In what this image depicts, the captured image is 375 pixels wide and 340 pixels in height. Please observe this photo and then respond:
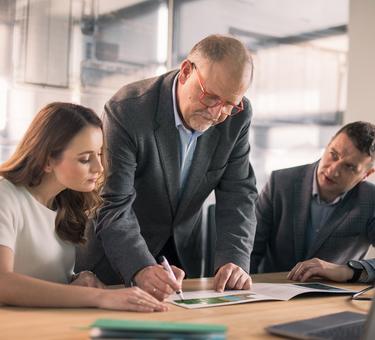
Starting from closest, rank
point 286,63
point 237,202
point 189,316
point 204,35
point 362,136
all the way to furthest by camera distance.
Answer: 1. point 189,316
2. point 237,202
3. point 362,136
4. point 204,35
5. point 286,63

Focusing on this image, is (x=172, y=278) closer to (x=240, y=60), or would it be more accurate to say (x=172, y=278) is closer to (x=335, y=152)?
(x=240, y=60)

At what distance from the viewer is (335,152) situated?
8.37ft

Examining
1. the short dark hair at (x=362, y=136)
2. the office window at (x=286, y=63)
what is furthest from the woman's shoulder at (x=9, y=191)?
the office window at (x=286, y=63)

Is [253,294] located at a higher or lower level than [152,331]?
lower

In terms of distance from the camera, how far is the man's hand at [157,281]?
165 cm

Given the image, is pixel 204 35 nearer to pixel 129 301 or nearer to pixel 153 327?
pixel 129 301

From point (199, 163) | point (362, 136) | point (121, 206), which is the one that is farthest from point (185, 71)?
point (362, 136)

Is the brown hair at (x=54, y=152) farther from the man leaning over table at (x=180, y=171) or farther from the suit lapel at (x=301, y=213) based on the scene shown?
the suit lapel at (x=301, y=213)

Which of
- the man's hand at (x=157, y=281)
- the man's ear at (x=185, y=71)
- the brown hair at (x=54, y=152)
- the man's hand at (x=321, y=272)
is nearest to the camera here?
the man's hand at (x=157, y=281)

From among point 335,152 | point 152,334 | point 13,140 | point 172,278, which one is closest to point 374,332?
point 152,334

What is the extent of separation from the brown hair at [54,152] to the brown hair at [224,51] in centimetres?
40

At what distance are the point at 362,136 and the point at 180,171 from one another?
34.3 inches

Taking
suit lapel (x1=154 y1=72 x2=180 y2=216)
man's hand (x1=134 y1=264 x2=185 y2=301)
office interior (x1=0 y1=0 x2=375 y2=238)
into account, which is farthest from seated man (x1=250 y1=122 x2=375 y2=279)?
office interior (x1=0 y1=0 x2=375 y2=238)

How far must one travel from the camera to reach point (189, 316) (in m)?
1.47
